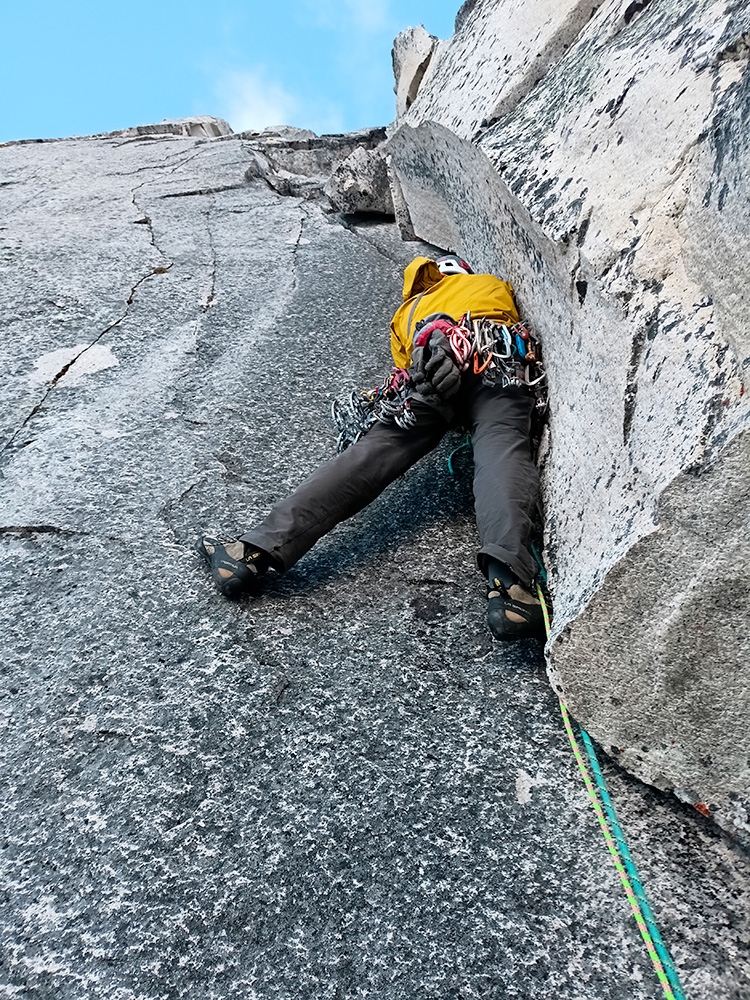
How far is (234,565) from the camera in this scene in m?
2.31

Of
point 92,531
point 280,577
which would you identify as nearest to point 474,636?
point 280,577

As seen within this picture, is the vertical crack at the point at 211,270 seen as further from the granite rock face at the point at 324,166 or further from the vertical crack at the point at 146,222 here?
Answer: the granite rock face at the point at 324,166

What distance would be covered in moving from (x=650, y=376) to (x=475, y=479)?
794 millimetres

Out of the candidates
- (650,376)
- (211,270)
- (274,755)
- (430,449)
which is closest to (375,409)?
(430,449)

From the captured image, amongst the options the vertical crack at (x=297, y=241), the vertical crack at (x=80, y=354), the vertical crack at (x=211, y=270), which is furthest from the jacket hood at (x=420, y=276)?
the vertical crack at (x=80, y=354)

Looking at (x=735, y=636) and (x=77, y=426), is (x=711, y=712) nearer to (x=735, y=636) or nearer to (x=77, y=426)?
(x=735, y=636)

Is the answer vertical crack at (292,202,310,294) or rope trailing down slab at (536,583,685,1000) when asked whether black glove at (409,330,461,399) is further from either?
vertical crack at (292,202,310,294)

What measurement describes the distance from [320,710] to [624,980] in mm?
884

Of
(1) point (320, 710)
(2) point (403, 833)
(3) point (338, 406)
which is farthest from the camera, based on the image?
(3) point (338, 406)

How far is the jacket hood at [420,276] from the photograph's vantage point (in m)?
3.10

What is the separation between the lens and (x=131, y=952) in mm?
1489

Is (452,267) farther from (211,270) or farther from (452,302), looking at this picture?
(211,270)

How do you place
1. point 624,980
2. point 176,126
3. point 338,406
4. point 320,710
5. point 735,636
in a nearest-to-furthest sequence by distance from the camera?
point 624,980 < point 735,636 < point 320,710 < point 338,406 < point 176,126

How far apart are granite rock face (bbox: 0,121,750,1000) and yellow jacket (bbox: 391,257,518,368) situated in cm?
48
